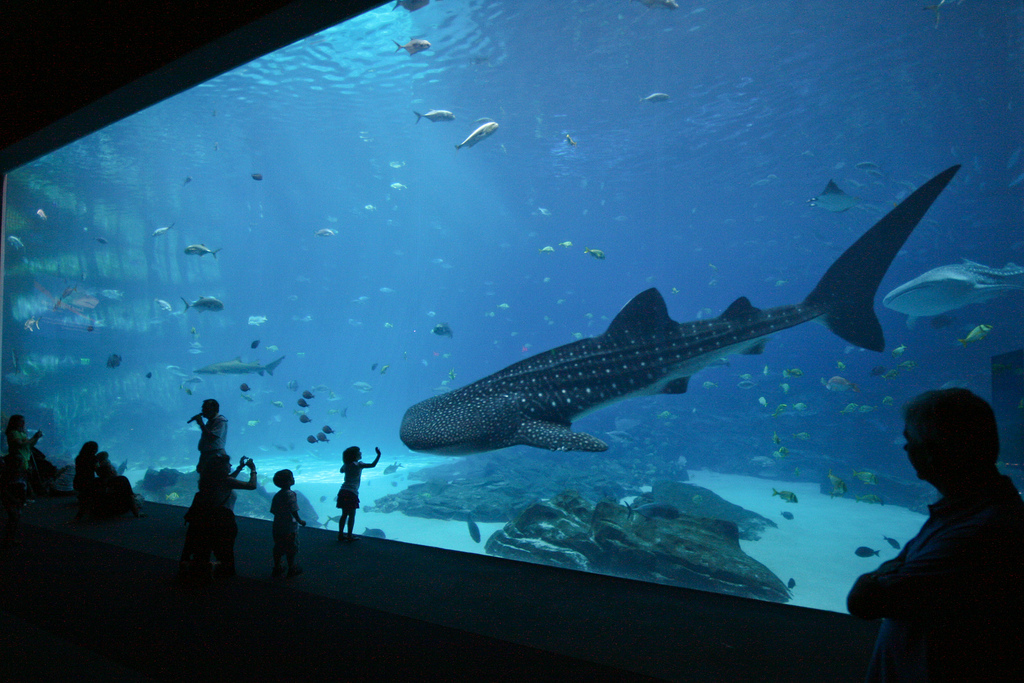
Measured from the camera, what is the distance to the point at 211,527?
3.10m

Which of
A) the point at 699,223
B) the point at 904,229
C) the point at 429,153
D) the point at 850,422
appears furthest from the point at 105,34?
the point at 699,223

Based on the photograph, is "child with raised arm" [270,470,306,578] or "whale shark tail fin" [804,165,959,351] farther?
"whale shark tail fin" [804,165,959,351]

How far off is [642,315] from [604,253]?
71.5 feet

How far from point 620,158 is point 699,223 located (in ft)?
56.4

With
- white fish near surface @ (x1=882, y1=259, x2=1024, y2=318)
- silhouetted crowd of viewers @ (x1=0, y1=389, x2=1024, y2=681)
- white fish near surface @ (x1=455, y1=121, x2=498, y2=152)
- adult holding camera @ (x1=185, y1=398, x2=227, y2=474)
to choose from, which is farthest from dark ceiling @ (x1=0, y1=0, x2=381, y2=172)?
white fish near surface @ (x1=882, y1=259, x2=1024, y2=318)

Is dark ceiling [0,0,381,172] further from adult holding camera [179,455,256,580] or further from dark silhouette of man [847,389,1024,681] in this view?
dark silhouette of man [847,389,1024,681]

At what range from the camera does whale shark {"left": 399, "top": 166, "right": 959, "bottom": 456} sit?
4090 millimetres

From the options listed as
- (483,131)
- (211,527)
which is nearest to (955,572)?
(211,527)

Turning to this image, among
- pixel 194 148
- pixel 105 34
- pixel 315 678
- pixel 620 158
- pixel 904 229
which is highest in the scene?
pixel 620 158

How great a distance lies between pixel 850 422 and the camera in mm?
21000

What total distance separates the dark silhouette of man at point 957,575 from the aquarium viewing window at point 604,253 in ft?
7.90

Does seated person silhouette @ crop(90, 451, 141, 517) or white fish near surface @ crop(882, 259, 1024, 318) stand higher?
white fish near surface @ crop(882, 259, 1024, 318)

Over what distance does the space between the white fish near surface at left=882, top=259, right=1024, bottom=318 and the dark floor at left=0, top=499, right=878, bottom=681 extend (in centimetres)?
606

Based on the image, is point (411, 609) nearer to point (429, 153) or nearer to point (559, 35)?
point (559, 35)
